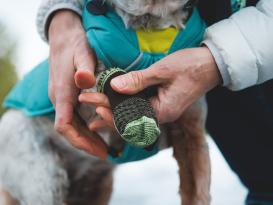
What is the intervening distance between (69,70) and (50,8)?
11.6 inches

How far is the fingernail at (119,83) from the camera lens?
1.42m

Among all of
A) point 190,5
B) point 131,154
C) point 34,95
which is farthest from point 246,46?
point 34,95

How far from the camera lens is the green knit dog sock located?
134 centimetres

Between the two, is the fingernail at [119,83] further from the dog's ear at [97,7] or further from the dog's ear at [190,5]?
the dog's ear at [190,5]

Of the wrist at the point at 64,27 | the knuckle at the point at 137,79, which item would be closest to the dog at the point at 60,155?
the wrist at the point at 64,27

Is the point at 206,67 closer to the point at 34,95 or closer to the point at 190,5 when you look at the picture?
the point at 190,5

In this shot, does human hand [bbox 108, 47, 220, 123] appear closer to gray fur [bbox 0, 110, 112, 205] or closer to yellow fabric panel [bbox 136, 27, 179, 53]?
yellow fabric panel [bbox 136, 27, 179, 53]

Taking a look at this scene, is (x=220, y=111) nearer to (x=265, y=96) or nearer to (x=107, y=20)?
(x=265, y=96)

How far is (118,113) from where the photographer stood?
1.38 m

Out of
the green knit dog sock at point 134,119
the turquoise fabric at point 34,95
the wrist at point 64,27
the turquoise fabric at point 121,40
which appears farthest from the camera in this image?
the turquoise fabric at point 34,95

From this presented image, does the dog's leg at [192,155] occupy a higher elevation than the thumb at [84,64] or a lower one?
lower

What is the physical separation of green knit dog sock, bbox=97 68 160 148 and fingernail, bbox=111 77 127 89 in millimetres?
21

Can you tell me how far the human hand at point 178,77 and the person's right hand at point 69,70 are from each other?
209 millimetres

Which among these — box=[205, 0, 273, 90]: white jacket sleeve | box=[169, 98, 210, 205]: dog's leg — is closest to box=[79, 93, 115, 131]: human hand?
box=[205, 0, 273, 90]: white jacket sleeve
